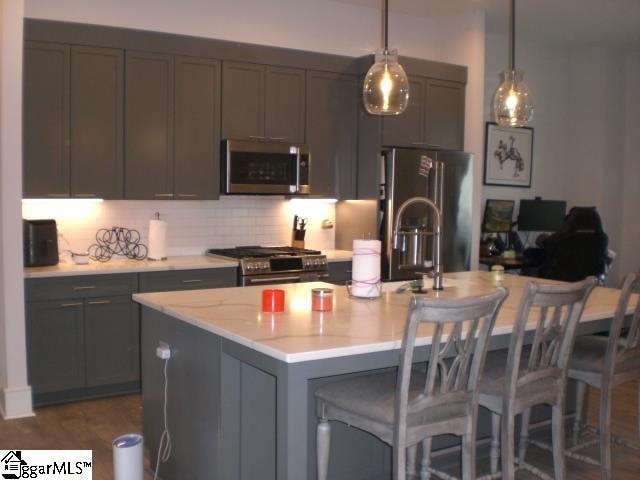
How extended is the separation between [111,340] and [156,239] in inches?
31.6

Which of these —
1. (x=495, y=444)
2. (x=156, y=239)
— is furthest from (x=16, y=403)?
(x=495, y=444)

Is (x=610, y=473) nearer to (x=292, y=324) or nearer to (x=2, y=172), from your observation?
(x=292, y=324)

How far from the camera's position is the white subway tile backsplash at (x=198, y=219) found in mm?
4879

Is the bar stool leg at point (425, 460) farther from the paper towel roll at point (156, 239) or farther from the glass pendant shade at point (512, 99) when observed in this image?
the paper towel roll at point (156, 239)

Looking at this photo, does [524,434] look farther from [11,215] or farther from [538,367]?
[11,215]

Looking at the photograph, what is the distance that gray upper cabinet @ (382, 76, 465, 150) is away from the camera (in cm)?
568

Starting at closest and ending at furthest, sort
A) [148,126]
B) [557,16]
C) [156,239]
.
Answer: [148,126] < [156,239] < [557,16]

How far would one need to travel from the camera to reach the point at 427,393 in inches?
90.2

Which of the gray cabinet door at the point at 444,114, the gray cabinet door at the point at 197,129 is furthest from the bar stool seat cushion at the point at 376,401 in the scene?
the gray cabinet door at the point at 444,114

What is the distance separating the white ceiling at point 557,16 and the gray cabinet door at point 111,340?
324cm

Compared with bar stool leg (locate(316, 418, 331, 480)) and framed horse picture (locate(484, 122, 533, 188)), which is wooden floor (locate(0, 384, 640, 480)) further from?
framed horse picture (locate(484, 122, 533, 188))

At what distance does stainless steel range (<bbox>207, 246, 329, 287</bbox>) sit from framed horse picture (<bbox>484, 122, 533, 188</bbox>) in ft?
8.29

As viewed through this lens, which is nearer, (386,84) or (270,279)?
(386,84)

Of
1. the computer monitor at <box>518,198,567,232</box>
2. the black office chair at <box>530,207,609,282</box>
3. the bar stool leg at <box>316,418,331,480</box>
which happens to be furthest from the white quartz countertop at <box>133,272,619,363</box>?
the computer monitor at <box>518,198,567,232</box>
